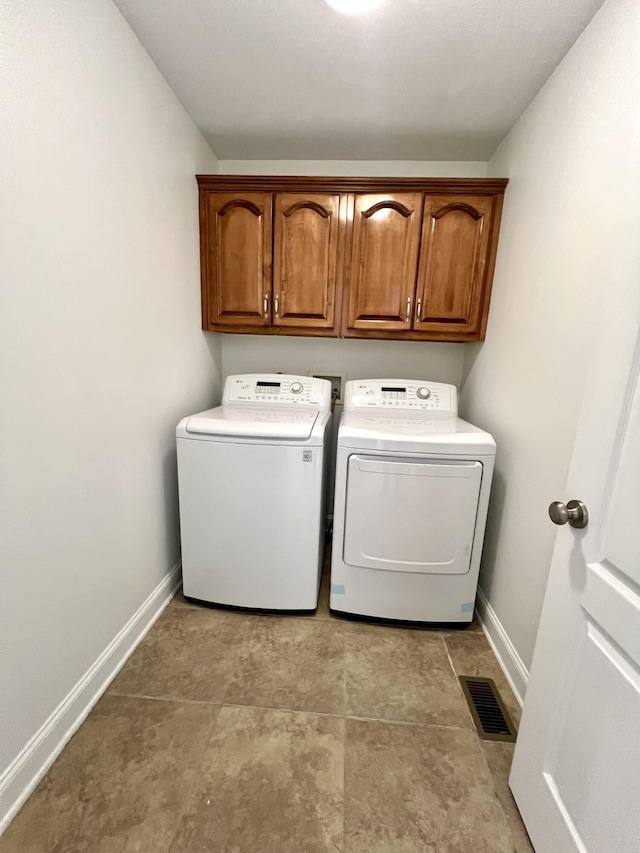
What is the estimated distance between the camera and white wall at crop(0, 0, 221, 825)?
913 mm

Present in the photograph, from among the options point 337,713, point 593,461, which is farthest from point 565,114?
point 337,713

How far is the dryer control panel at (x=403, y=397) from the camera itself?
201 cm

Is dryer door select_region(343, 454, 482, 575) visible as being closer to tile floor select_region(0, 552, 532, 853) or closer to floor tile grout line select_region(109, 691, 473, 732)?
tile floor select_region(0, 552, 532, 853)

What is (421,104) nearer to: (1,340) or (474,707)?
(1,340)

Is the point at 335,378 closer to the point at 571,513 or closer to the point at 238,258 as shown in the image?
the point at 238,258

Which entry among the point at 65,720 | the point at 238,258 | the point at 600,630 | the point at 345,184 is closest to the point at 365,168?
the point at 345,184

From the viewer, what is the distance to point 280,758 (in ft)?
3.67

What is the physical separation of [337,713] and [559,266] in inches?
68.0

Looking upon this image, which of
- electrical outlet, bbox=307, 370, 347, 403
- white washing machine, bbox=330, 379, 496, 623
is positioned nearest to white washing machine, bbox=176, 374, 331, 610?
white washing machine, bbox=330, 379, 496, 623

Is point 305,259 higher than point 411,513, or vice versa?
point 305,259

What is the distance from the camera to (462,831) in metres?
0.97

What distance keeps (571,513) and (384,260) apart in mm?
1579

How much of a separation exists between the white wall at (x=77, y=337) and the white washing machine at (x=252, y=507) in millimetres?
183

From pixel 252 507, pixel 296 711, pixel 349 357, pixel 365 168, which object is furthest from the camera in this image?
pixel 349 357
